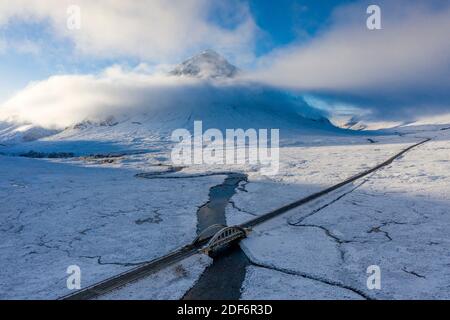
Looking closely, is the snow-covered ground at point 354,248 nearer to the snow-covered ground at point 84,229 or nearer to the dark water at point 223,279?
the dark water at point 223,279

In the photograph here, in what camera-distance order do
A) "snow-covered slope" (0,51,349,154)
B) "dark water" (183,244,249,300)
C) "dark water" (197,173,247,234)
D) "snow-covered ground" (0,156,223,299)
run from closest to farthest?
"dark water" (183,244,249,300) < "snow-covered ground" (0,156,223,299) < "dark water" (197,173,247,234) < "snow-covered slope" (0,51,349,154)

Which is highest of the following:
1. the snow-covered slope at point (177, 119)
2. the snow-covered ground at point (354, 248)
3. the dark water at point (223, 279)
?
the snow-covered slope at point (177, 119)

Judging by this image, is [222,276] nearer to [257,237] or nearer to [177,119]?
[257,237]

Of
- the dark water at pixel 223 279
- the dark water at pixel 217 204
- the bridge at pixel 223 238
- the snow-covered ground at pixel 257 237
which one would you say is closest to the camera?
the dark water at pixel 223 279

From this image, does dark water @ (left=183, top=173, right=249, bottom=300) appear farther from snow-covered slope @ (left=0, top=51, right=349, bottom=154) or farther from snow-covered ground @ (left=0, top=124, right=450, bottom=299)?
snow-covered slope @ (left=0, top=51, right=349, bottom=154)

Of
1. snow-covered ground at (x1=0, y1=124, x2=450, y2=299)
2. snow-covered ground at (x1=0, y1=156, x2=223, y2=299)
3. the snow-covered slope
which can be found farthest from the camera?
the snow-covered slope

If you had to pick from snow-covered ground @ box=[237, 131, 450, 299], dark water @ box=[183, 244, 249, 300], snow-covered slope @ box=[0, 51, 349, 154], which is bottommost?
dark water @ box=[183, 244, 249, 300]

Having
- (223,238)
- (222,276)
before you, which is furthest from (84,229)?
(222,276)

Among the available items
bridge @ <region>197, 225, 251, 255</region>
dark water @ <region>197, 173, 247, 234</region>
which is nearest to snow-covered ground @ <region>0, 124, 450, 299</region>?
bridge @ <region>197, 225, 251, 255</region>

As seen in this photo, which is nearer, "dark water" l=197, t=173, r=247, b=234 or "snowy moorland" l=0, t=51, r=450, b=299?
"snowy moorland" l=0, t=51, r=450, b=299

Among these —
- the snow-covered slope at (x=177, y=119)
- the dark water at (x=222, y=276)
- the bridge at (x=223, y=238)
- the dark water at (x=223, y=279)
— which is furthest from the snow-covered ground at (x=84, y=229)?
the snow-covered slope at (x=177, y=119)
